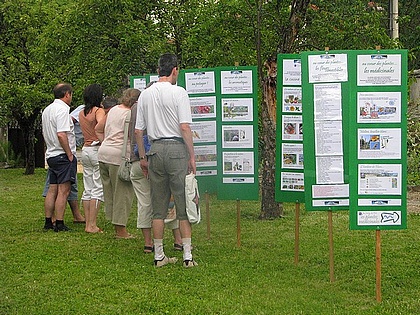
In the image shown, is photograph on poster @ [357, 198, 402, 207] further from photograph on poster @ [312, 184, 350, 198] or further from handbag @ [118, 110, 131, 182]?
handbag @ [118, 110, 131, 182]

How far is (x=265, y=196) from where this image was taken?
12211 mm

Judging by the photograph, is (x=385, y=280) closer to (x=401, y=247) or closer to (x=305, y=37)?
(x=401, y=247)

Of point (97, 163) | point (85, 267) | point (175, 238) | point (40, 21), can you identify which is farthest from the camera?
point (40, 21)

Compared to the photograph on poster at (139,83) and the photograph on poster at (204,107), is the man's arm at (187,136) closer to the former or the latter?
the photograph on poster at (204,107)

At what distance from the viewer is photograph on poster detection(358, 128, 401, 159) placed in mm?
7023

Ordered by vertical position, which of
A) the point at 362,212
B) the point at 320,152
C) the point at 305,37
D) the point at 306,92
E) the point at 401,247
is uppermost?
the point at 305,37

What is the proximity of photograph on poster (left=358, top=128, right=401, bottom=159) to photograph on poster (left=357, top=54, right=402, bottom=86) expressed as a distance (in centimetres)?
41

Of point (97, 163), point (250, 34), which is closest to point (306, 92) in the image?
point (97, 163)

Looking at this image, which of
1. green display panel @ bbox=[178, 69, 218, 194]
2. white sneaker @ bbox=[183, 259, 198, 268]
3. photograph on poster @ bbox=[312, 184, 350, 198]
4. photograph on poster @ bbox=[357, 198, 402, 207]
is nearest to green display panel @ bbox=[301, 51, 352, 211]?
photograph on poster @ bbox=[312, 184, 350, 198]

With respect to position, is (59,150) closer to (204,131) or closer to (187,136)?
(204,131)

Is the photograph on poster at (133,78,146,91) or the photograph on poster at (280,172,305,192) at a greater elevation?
the photograph on poster at (133,78,146,91)

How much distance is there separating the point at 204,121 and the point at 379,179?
346cm

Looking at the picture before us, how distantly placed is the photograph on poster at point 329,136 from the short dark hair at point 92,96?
4.16 m

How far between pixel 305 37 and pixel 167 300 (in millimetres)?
6296
